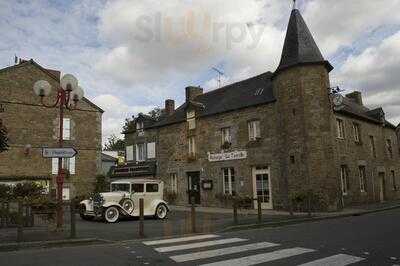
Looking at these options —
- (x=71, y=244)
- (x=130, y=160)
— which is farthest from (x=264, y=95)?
(x=71, y=244)

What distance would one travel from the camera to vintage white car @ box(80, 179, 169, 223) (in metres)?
16.2

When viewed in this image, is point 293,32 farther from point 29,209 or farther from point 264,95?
point 29,209

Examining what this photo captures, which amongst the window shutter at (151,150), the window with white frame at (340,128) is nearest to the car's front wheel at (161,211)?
the window with white frame at (340,128)

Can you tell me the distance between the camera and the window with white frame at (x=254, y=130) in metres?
24.0

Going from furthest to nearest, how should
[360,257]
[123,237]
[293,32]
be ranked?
[293,32], [123,237], [360,257]

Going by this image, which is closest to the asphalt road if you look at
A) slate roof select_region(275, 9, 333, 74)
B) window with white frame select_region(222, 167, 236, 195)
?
slate roof select_region(275, 9, 333, 74)

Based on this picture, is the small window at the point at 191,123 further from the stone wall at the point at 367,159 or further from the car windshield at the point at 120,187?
the car windshield at the point at 120,187

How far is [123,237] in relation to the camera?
11.5 m

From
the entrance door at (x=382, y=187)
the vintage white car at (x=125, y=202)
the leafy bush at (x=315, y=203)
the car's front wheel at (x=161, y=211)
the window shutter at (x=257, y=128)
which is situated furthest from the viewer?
the entrance door at (x=382, y=187)

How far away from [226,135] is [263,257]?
17868 mm

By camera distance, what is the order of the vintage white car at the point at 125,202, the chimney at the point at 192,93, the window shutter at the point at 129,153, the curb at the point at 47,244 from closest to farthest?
the curb at the point at 47,244 → the vintage white car at the point at 125,202 → the chimney at the point at 192,93 → the window shutter at the point at 129,153

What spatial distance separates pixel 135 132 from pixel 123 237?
902 inches

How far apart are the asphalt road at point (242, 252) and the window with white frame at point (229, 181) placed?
43.2 ft

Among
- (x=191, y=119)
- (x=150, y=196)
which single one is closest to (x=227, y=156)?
(x=191, y=119)
